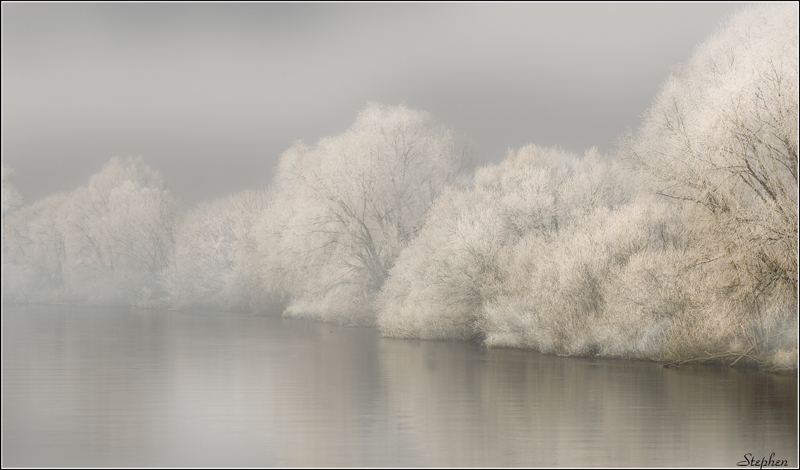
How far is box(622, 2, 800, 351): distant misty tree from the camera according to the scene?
19.4m

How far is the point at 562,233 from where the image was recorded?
29312 mm

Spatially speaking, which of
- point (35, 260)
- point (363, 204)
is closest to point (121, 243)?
point (35, 260)

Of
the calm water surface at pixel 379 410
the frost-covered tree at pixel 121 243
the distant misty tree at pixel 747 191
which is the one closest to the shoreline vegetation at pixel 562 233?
the distant misty tree at pixel 747 191

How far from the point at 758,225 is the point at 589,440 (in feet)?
29.1

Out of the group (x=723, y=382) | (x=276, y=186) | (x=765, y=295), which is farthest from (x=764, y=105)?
(x=276, y=186)

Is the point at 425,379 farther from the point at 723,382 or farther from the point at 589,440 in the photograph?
the point at 589,440

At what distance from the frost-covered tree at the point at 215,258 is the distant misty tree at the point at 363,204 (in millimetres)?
15220

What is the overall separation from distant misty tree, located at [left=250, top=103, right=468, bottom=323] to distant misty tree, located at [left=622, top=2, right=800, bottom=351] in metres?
20.8

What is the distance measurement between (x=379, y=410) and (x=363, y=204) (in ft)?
86.8

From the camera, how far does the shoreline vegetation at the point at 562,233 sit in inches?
791
